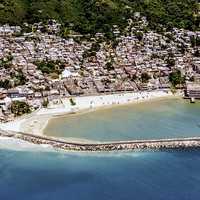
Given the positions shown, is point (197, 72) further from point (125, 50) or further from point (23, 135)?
point (23, 135)

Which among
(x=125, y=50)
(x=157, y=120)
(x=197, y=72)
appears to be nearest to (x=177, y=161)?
(x=157, y=120)

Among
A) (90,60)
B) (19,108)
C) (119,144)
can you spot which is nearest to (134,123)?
(119,144)

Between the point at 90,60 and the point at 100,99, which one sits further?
the point at 90,60

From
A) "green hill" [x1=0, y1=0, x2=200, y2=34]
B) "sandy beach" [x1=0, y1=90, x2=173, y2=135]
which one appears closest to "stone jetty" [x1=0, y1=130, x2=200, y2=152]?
"sandy beach" [x1=0, y1=90, x2=173, y2=135]

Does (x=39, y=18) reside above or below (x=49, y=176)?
above

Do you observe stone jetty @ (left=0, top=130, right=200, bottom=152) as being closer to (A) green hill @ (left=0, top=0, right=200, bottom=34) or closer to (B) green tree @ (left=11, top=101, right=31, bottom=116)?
(B) green tree @ (left=11, top=101, right=31, bottom=116)

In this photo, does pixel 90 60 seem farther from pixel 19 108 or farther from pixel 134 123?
pixel 134 123
